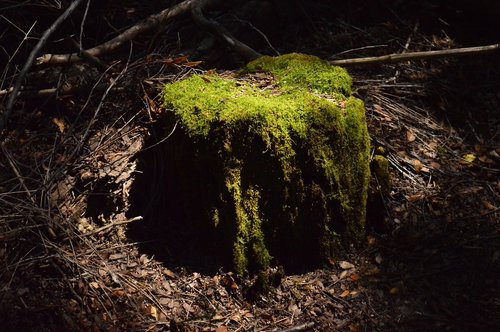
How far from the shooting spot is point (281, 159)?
3674mm

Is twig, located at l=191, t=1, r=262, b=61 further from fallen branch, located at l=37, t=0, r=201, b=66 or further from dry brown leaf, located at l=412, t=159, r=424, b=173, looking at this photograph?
dry brown leaf, located at l=412, t=159, r=424, b=173

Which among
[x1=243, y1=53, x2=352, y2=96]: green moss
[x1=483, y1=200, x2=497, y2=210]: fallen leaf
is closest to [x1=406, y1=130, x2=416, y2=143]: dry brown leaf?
[x1=483, y1=200, x2=497, y2=210]: fallen leaf

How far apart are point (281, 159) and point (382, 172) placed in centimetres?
105

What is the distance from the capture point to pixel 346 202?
396cm

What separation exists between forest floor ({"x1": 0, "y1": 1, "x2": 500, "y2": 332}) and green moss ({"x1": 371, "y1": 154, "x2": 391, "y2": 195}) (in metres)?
0.06

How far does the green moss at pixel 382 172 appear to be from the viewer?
168 inches

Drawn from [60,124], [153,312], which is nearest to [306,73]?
[153,312]

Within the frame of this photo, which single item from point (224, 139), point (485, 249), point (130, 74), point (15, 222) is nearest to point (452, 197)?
point (485, 249)

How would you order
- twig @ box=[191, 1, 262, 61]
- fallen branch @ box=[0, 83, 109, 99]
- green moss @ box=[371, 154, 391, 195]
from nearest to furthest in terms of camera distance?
green moss @ box=[371, 154, 391, 195], fallen branch @ box=[0, 83, 109, 99], twig @ box=[191, 1, 262, 61]

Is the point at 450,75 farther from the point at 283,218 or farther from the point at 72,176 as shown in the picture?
the point at 72,176

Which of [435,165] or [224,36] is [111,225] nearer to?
[224,36]

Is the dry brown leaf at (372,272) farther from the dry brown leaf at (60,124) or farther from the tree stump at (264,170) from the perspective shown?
the dry brown leaf at (60,124)

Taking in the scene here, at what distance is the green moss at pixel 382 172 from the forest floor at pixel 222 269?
60 mm

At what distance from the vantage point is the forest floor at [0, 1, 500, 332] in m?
3.56
